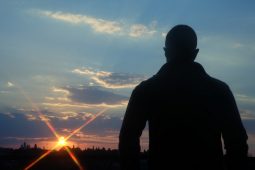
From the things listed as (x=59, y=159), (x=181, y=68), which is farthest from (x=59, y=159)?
(x=181, y=68)

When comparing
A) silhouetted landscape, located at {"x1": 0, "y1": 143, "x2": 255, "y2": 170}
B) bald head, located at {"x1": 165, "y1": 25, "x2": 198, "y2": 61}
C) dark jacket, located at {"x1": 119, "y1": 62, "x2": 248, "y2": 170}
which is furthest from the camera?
silhouetted landscape, located at {"x1": 0, "y1": 143, "x2": 255, "y2": 170}

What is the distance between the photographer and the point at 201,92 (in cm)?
258

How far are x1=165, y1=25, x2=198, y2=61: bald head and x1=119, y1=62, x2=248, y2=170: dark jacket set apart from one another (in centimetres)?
9

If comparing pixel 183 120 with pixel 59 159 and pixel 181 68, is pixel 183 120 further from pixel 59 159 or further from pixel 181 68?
pixel 59 159

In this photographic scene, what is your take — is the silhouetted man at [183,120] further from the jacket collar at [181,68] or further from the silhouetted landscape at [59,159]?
the silhouetted landscape at [59,159]

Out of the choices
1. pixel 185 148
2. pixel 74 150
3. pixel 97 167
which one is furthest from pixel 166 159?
→ pixel 74 150

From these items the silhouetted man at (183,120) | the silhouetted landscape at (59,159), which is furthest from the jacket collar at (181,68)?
the silhouetted landscape at (59,159)

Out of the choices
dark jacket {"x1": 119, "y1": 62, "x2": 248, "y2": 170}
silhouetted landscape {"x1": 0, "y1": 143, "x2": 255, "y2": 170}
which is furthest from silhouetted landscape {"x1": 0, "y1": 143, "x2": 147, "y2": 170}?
dark jacket {"x1": 119, "y1": 62, "x2": 248, "y2": 170}

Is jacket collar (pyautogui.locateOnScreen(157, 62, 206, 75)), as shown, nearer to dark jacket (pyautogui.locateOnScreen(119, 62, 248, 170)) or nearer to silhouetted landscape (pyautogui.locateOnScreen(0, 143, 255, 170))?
dark jacket (pyautogui.locateOnScreen(119, 62, 248, 170))

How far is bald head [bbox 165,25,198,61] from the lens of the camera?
103 inches

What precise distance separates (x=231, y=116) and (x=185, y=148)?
0.40 metres

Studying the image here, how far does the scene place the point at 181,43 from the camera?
267 centimetres

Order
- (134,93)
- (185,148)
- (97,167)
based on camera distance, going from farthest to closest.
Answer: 1. (97,167)
2. (134,93)
3. (185,148)

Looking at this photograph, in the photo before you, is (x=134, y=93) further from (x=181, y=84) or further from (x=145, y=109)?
(x=181, y=84)
